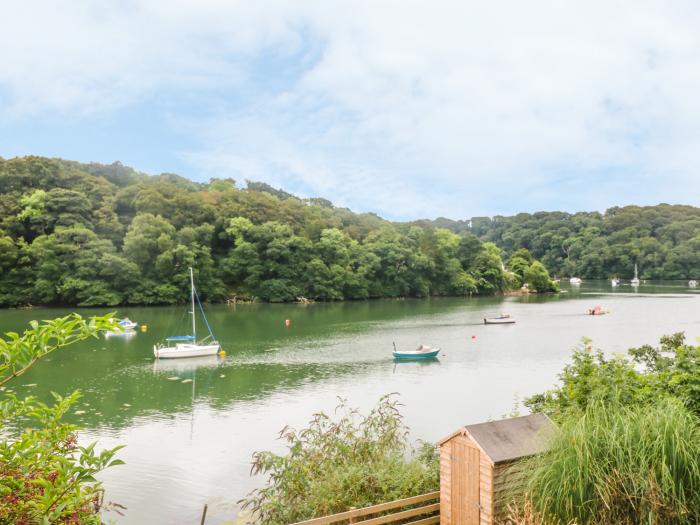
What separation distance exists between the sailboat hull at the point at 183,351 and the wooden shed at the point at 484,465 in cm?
2269

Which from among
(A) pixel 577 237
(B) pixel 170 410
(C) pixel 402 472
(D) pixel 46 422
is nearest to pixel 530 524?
(D) pixel 46 422

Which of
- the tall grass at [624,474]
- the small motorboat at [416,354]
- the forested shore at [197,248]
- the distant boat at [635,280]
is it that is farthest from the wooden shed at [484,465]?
the distant boat at [635,280]

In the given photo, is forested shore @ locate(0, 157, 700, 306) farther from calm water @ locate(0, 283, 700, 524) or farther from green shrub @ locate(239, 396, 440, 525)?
green shrub @ locate(239, 396, 440, 525)

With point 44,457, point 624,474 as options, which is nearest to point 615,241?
point 624,474

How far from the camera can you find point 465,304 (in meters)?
61.2

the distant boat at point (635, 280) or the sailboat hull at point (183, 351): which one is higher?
the distant boat at point (635, 280)

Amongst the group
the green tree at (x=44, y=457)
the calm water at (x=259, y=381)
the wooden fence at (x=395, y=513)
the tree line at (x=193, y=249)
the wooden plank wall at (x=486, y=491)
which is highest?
the tree line at (x=193, y=249)

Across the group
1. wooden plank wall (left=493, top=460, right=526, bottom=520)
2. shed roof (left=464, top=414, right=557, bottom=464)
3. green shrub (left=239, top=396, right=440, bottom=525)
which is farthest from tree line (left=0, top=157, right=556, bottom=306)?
wooden plank wall (left=493, top=460, right=526, bottom=520)

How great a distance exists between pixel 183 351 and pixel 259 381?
7.19m

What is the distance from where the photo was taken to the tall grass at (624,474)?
17.1ft

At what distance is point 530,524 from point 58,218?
188ft

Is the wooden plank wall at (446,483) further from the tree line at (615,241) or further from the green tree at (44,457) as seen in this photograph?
the tree line at (615,241)

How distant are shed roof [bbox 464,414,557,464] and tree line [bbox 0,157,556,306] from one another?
1950 inches

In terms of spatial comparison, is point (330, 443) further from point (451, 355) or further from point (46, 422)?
point (451, 355)
